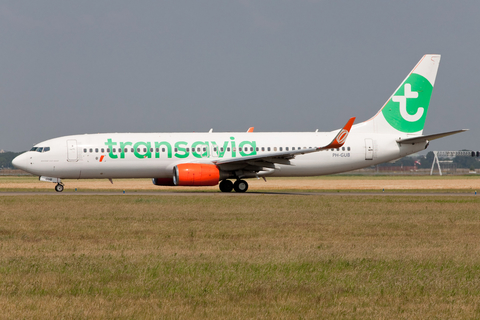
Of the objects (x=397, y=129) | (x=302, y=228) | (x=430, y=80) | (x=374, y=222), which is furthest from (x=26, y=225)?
(x=430, y=80)

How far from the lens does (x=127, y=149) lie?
1307 inches

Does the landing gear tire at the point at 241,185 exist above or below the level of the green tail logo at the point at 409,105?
below

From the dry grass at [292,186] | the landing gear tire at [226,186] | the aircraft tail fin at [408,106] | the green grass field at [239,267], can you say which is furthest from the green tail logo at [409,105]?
the green grass field at [239,267]

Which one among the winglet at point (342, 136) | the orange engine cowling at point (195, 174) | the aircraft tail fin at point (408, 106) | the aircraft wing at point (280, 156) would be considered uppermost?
the aircraft tail fin at point (408, 106)

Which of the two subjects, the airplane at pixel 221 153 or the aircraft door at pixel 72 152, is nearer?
the airplane at pixel 221 153

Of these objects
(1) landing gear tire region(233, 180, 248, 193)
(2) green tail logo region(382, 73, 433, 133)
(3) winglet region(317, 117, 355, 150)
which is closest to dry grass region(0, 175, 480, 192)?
(1) landing gear tire region(233, 180, 248, 193)

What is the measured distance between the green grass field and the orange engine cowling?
1268 cm

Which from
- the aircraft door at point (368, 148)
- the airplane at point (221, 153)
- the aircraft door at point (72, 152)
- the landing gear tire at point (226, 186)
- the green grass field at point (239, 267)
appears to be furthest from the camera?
the aircraft door at point (368, 148)

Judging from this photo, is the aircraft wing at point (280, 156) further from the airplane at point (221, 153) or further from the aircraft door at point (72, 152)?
the aircraft door at point (72, 152)

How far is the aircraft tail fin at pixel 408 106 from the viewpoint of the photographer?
36.2 metres

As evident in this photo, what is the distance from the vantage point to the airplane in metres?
33.1

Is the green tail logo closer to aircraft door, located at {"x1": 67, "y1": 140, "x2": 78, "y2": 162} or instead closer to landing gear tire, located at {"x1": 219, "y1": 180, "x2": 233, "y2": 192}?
landing gear tire, located at {"x1": 219, "y1": 180, "x2": 233, "y2": 192}

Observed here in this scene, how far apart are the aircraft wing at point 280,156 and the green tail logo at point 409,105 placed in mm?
6351

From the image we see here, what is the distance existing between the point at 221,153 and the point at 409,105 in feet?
39.9
